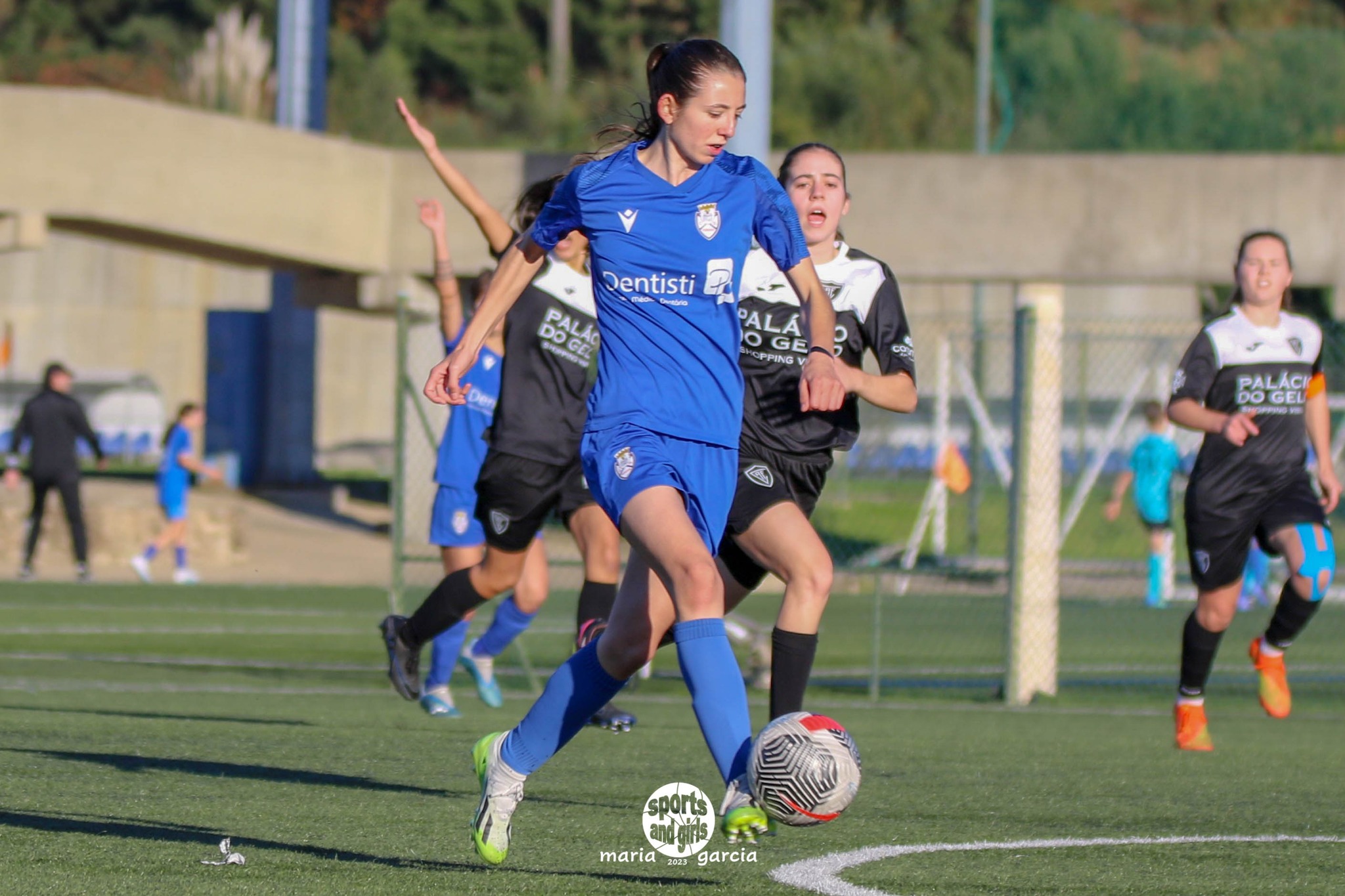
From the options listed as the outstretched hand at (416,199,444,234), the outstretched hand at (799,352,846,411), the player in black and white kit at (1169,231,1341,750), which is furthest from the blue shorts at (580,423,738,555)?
the player in black and white kit at (1169,231,1341,750)

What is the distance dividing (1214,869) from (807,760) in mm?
1460

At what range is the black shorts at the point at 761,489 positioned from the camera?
17.1 feet

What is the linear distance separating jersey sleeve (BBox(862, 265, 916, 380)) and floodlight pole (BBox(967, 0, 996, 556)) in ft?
35.6

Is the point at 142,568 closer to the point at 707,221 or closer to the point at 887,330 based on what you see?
the point at 887,330

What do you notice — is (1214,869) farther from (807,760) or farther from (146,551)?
(146,551)

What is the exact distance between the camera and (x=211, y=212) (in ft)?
69.5

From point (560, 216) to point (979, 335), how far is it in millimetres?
13119

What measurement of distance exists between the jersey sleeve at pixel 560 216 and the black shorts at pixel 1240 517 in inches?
151

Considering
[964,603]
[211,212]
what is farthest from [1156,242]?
[211,212]

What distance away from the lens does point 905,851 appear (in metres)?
4.91

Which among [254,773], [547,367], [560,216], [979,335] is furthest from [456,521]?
[979,335]

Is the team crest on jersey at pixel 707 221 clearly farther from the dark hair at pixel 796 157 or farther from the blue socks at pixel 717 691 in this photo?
the dark hair at pixel 796 157

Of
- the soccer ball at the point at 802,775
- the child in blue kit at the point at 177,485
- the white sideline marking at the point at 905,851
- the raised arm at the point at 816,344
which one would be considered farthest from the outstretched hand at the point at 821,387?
the child in blue kit at the point at 177,485

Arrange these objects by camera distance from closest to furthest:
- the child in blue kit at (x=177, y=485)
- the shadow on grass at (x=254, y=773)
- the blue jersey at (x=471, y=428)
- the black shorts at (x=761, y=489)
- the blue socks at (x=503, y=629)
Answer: the black shorts at (x=761, y=489), the shadow on grass at (x=254, y=773), the blue jersey at (x=471, y=428), the blue socks at (x=503, y=629), the child in blue kit at (x=177, y=485)
